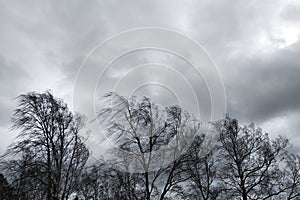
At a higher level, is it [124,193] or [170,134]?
[170,134]

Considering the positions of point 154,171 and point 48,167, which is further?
point 154,171

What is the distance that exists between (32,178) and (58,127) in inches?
140

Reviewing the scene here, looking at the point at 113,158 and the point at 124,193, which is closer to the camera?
the point at 113,158

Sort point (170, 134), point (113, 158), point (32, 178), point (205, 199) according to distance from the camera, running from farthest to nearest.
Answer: point (205, 199) → point (170, 134) → point (113, 158) → point (32, 178)

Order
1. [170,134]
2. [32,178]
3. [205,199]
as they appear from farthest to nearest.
Answer: [205,199], [170,134], [32,178]

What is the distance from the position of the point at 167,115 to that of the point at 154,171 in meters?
3.82

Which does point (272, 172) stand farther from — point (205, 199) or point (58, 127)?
point (58, 127)

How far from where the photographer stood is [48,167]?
16.8 m

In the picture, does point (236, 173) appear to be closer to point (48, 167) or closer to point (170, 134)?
point (170, 134)

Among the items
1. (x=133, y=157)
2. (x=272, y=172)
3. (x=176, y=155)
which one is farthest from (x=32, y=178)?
(x=272, y=172)

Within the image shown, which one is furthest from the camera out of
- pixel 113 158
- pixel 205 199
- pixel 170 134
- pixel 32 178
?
pixel 205 199

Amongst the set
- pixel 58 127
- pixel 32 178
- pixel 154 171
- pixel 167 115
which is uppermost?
pixel 167 115

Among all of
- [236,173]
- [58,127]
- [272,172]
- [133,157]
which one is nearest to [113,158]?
[133,157]

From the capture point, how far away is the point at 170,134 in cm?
1970
